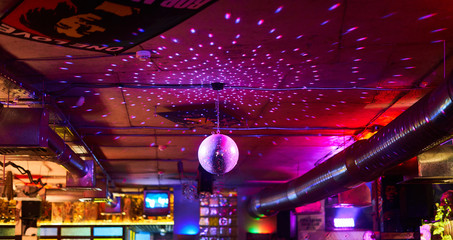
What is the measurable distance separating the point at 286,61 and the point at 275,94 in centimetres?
115

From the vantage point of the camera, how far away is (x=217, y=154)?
4672 millimetres

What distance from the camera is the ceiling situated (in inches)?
145

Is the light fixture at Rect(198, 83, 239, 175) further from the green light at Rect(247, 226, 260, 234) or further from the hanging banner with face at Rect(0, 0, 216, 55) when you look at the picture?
the green light at Rect(247, 226, 260, 234)

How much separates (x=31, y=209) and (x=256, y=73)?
9910 mm

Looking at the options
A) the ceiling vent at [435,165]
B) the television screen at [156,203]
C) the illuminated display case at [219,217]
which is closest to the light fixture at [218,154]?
the ceiling vent at [435,165]

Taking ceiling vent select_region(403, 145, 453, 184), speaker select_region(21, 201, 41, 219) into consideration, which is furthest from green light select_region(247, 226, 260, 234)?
ceiling vent select_region(403, 145, 453, 184)

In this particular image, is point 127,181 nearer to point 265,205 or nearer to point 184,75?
point 265,205

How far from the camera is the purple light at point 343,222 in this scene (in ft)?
45.8

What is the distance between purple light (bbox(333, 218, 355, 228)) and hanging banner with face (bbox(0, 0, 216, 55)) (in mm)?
11072

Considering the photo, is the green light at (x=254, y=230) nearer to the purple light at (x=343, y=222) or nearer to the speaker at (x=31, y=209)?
the purple light at (x=343, y=222)

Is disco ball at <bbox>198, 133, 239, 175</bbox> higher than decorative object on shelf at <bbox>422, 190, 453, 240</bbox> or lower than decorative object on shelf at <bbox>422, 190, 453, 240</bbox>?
higher

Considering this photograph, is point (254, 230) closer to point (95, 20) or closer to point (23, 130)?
point (23, 130)

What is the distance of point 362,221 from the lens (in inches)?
566

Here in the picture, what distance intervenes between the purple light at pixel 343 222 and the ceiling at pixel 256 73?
611 cm
